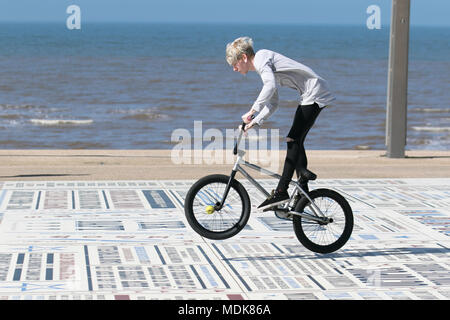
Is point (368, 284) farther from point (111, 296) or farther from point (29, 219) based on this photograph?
point (29, 219)

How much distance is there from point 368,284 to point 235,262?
112cm

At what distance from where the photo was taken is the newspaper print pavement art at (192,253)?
245 inches

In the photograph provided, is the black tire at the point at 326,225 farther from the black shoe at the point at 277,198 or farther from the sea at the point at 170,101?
the sea at the point at 170,101

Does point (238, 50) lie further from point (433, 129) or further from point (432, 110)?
point (432, 110)

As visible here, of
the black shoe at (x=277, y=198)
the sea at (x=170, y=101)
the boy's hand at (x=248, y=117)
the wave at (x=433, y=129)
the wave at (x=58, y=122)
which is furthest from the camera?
the wave at (x=58, y=122)

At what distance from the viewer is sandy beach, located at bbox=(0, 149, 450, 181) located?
11.8m

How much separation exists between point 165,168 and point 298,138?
5619 mm

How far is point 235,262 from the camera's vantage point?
703 centimetres

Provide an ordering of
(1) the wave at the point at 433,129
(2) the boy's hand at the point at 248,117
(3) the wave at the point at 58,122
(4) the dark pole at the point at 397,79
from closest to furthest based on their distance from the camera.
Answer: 1. (2) the boy's hand at the point at 248,117
2. (4) the dark pole at the point at 397,79
3. (1) the wave at the point at 433,129
4. (3) the wave at the point at 58,122

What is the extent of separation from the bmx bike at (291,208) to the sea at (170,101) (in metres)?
15.6

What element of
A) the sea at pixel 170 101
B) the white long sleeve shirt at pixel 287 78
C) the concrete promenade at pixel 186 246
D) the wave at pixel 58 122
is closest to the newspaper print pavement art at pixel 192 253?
the concrete promenade at pixel 186 246

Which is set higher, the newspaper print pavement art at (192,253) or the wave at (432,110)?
the newspaper print pavement art at (192,253)

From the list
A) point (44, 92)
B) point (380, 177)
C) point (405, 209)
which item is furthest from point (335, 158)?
point (44, 92)

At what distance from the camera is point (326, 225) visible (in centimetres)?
739
